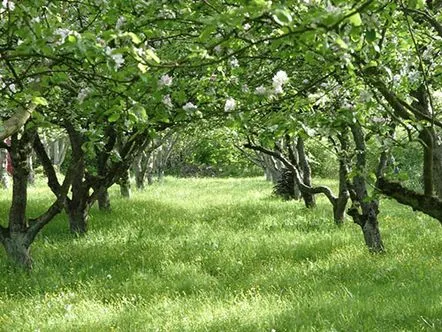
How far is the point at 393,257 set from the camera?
9383 millimetres

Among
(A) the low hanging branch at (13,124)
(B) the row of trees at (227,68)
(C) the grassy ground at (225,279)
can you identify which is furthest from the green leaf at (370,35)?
(C) the grassy ground at (225,279)

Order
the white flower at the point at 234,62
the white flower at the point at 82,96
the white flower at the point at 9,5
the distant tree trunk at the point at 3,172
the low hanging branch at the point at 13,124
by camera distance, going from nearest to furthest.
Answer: the white flower at the point at 9,5
the white flower at the point at 82,96
the low hanging branch at the point at 13,124
the white flower at the point at 234,62
the distant tree trunk at the point at 3,172

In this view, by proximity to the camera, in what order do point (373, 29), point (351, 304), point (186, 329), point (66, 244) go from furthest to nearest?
point (66, 244) < point (351, 304) < point (186, 329) < point (373, 29)

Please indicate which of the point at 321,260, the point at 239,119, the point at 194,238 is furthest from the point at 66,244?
the point at 239,119

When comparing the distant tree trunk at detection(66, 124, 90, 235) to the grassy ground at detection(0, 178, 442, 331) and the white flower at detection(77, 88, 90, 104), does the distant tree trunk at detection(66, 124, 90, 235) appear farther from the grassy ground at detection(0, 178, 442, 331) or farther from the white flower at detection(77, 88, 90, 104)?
the white flower at detection(77, 88, 90, 104)

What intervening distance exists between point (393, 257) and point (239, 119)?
6.04 meters

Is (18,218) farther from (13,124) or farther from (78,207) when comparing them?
(13,124)

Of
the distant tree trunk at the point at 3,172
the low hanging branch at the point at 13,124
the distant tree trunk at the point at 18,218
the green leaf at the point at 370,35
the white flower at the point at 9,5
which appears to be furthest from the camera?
the distant tree trunk at the point at 3,172

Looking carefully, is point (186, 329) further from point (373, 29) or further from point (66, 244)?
point (66, 244)

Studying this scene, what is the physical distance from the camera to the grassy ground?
21.0 ft

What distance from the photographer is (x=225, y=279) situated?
332 inches

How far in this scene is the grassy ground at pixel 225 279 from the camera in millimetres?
6391

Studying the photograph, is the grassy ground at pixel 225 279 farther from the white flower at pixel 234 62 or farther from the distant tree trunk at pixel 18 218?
the white flower at pixel 234 62

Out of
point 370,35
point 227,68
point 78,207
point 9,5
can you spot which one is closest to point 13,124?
point 9,5
